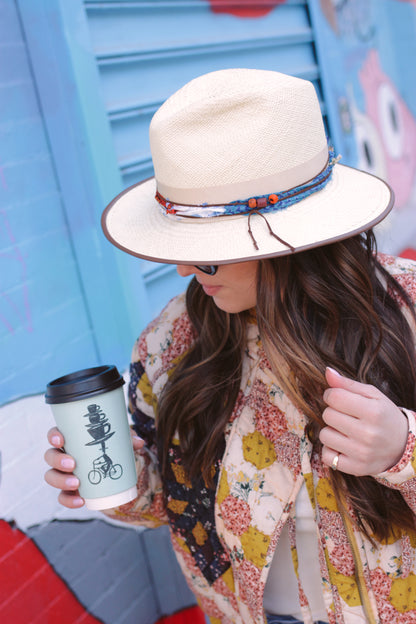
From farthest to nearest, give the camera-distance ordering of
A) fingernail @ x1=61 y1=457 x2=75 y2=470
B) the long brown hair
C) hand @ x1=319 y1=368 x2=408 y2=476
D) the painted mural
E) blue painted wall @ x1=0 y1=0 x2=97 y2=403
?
the painted mural
blue painted wall @ x1=0 y1=0 x2=97 y2=403
the long brown hair
fingernail @ x1=61 y1=457 x2=75 y2=470
hand @ x1=319 y1=368 x2=408 y2=476

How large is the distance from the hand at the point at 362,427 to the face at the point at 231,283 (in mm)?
317

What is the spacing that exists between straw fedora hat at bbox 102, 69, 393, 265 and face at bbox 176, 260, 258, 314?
0.13 meters

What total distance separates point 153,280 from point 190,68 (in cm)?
104

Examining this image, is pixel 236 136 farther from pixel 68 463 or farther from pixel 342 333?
pixel 68 463

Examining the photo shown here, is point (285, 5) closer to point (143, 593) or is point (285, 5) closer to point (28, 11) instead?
point (28, 11)

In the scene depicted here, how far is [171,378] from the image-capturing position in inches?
65.7

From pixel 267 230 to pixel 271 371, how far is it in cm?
46

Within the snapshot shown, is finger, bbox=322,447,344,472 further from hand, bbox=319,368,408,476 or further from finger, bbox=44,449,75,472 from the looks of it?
finger, bbox=44,449,75,472

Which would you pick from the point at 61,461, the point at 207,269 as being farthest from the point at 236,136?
the point at 61,461

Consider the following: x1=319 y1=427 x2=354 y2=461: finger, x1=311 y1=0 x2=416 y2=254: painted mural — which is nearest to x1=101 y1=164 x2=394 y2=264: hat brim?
x1=319 y1=427 x2=354 y2=461: finger

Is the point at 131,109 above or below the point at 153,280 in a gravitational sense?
above

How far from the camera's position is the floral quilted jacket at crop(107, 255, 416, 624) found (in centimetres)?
141

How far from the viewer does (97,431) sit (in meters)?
1.25

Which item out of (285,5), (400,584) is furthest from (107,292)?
(285,5)
